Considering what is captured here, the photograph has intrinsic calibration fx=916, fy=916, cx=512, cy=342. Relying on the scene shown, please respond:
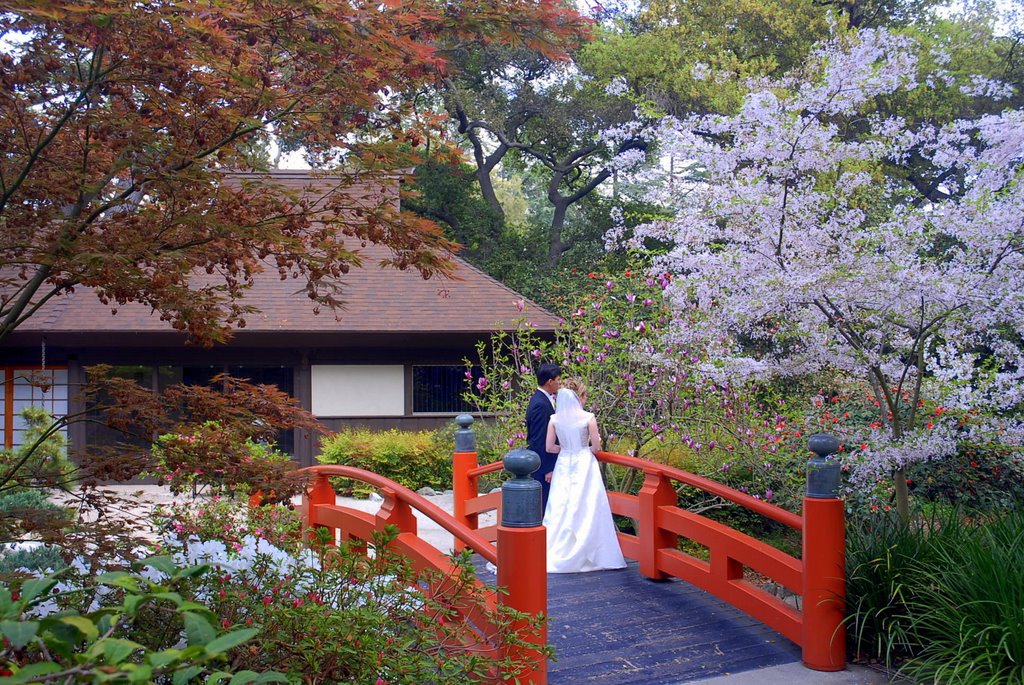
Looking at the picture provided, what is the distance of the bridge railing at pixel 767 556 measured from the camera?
5.39 meters

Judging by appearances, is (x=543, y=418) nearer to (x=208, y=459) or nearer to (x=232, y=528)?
(x=232, y=528)

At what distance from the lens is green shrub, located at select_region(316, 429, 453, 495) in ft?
50.6

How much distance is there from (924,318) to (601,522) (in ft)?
9.86

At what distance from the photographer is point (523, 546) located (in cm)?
457

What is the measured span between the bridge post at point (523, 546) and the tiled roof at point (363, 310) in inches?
436

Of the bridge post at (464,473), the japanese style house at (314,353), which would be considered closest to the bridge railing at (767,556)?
the bridge post at (464,473)

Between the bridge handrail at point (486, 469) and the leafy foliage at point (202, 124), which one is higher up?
the leafy foliage at point (202, 124)

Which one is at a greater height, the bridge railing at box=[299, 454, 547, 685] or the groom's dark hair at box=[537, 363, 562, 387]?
the groom's dark hair at box=[537, 363, 562, 387]

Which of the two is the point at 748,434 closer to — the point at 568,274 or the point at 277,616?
the point at 277,616

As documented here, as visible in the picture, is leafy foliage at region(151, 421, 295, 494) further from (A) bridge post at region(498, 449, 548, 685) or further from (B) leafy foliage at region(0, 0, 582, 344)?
(A) bridge post at region(498, 449, 548, 685)

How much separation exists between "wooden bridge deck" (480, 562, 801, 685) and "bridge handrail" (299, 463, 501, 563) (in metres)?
0.88

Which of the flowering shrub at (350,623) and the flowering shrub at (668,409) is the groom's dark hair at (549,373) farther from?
the flowering shrub at (350,623)

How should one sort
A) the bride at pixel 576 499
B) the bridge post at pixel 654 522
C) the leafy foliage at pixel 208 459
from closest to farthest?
the leafy foliage at pixel 208 459 → the bridge post at pixel 654 522 → the bride at pixel 576 499

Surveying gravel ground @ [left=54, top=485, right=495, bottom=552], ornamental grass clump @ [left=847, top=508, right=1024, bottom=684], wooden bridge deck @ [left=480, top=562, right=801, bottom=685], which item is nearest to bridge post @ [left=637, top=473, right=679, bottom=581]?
wooden bridge deck @ [left=480, top=562, right=801, bottom=685]
